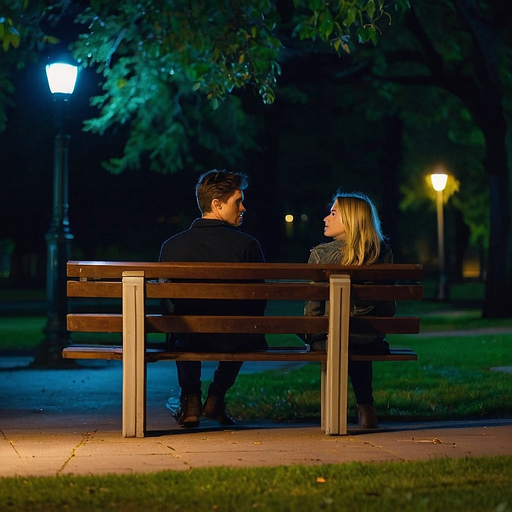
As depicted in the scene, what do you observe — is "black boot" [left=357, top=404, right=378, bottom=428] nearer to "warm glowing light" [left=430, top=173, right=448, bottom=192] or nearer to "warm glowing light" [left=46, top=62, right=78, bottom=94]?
"warm glowing light" [left=46, top=62, right=78, bottom=94]

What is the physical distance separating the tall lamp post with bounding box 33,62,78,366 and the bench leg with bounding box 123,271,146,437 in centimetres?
699

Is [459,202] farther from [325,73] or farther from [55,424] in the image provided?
[55,424]

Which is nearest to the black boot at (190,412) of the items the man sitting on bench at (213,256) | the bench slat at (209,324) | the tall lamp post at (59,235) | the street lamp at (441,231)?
the man sitting on bench at (213,256)

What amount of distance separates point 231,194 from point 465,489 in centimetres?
322

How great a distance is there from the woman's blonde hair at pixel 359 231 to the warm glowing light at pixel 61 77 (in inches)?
287

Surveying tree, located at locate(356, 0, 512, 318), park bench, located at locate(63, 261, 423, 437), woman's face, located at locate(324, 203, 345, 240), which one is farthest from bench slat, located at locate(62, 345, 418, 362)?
tree, located at locate(356, 0, 512, 318)

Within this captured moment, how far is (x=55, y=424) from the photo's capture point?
345 inches

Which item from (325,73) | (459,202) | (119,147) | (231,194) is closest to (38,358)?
(231,194)

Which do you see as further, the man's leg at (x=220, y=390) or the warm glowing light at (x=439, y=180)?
the warm glowing light at (x=439, y=180)

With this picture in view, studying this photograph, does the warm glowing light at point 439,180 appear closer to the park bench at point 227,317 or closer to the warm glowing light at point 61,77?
the warm glowing light at point 61,77

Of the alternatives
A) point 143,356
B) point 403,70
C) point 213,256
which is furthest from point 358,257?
point 403,70

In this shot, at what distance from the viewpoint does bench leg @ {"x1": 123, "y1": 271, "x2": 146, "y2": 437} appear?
7582mm

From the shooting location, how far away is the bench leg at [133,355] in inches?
299

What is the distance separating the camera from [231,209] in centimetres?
845
